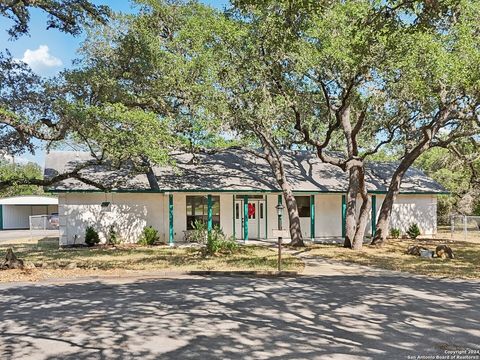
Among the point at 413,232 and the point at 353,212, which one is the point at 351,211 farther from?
the point at 413,232

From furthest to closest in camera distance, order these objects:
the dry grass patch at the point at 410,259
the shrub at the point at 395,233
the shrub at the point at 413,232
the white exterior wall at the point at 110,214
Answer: the shrub at the point at 395,233 < the shrub at the point at 413,232 < the white exterior wall at the point at 110,214 < the dry grass patch at the point at 410,259

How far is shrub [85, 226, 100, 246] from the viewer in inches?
778

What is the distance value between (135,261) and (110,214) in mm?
6544

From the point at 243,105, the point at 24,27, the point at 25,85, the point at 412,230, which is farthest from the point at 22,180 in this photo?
the point at 412,230

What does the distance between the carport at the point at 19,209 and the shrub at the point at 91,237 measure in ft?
65.3

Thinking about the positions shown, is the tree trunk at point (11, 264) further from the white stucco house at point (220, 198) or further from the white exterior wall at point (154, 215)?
the white exterior wall at point (154, 215)

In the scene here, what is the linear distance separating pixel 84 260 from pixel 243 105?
26.2 feet

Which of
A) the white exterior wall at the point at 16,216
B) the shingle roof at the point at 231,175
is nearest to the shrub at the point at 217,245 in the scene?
the shingle roof at the point at 231,175

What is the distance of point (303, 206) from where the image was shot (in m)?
23.3

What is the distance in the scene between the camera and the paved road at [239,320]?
18.0 feet

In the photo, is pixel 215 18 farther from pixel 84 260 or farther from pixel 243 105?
pixel 84 260

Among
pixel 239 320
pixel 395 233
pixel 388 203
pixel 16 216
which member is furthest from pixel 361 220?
pixel 16 216

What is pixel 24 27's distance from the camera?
44.7 ft

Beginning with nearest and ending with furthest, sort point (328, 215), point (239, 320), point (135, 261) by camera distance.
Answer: point (239, 320) < point (135, 261) < point (328, 215)
